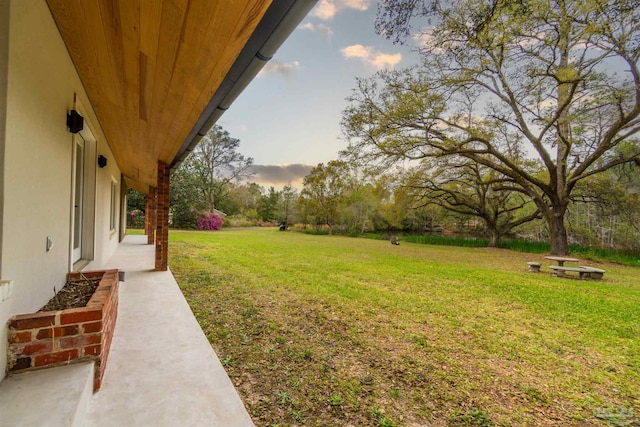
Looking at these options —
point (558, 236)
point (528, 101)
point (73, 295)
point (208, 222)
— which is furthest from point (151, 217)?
point (558, 236)

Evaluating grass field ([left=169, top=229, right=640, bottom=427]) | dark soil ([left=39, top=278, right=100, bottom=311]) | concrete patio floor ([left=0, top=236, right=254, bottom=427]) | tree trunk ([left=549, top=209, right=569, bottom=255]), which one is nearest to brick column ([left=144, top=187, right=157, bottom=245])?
grass field ([left=169, top=229, right=640, bottom=427])

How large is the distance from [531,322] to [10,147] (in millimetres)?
5814

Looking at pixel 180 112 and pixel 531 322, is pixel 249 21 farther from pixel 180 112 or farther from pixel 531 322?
pixel 531 322

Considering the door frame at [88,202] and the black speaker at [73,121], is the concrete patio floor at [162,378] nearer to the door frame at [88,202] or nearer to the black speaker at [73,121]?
the door frame at [88,202]

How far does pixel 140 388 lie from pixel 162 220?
4.47 metres

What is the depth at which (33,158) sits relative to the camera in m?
1.68

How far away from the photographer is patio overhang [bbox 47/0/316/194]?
1.29 m

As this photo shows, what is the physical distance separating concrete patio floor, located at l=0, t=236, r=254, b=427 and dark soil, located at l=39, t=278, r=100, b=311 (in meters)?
0.51

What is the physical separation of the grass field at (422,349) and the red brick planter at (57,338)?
1.13 meters

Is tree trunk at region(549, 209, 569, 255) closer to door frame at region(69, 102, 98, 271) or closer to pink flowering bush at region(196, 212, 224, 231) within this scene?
door frame at region(69, 102, 98, 271)

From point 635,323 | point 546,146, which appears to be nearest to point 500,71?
point 546,146

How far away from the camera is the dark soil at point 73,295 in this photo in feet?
6.37

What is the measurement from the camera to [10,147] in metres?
1.39

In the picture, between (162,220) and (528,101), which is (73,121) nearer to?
(162,220)
